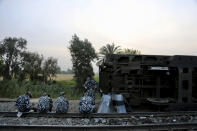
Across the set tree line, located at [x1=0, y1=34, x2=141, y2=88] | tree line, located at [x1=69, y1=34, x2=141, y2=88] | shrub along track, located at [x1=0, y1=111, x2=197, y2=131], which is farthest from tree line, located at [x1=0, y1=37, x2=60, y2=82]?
shrub along track, located at [x1=0, y1=111, x2=197, y2=131]

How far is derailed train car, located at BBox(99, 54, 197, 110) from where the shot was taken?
7.80m

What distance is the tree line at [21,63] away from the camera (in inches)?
1060

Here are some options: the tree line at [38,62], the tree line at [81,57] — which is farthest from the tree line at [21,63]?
the tree line at [81,57]

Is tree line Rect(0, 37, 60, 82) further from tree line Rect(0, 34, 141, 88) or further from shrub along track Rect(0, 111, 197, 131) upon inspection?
shrub along track Rect(0, 111, 197, 131)

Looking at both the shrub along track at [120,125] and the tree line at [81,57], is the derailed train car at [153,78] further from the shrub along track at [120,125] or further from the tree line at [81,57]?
the tree line at [81,57]

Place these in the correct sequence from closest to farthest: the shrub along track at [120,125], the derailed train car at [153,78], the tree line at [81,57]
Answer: the shrub along track at [120,125], the derailed train car at [153,78], the tree line at [81,57]

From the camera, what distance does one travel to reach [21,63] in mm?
28734

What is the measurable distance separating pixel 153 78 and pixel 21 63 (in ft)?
82.0

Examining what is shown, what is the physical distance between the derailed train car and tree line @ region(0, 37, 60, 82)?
68.0 ft

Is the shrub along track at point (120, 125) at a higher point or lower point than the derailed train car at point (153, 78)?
lower

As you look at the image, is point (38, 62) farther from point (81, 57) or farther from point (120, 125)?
point (120, 125)

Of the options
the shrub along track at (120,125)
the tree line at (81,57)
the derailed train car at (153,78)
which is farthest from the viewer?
the tree line at (81,57)

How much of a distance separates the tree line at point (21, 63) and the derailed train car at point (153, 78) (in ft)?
68.0

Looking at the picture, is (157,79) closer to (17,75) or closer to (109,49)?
(17,75)
